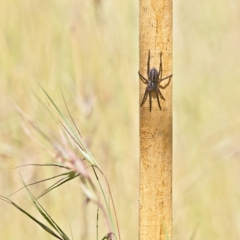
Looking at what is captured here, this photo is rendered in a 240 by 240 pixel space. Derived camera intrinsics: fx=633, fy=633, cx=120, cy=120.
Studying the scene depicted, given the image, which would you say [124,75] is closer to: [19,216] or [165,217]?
[19,216]

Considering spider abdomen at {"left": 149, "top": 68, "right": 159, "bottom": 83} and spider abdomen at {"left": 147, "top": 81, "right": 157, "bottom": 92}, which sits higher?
spider abdomen at {"left": 149, "top": 68, "right": 159, "bottom": 83}

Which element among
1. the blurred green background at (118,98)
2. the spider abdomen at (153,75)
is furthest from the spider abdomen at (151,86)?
the blurred green background at (118,98)

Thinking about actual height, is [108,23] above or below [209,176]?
above

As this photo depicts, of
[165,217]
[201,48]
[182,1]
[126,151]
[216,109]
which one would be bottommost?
[165,217]

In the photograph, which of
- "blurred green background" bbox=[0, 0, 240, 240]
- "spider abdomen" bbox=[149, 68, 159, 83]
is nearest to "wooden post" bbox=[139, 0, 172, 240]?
"spider abdomen" bbox=[149, 68, 159, 83]

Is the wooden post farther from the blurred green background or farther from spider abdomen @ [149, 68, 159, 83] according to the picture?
the blurred green background

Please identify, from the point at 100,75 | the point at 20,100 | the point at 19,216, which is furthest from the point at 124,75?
the point at 19,216

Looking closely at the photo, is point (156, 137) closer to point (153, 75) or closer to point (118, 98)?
point (153, 75)
